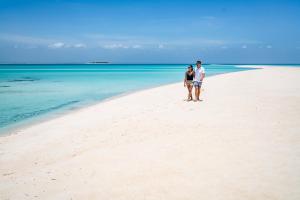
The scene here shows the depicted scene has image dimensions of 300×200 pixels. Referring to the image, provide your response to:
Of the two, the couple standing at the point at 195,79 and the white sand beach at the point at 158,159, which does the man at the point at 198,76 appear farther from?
the white sand beach at the point at 158,159

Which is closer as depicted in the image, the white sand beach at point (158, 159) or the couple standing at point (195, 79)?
the white sand beach at point (158, 159)

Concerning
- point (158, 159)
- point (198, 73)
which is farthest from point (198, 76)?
point (158, 159)

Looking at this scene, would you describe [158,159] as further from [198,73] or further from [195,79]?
[195,79]

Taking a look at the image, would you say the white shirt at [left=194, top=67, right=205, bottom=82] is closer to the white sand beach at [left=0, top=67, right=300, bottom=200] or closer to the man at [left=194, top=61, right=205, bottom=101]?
the man at [left=194, top=61, right=205, bottom=101]

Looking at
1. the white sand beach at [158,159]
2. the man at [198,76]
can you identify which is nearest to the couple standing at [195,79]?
the man at [198,76]

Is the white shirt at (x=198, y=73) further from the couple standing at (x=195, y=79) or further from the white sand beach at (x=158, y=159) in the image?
the white sand beach at (x=158, y=159)

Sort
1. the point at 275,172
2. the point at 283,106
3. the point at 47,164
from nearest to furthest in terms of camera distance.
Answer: the point at 275,172 → the point at 47,164 → the point at 283,106

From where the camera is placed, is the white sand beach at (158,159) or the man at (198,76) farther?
the man at (198,76)

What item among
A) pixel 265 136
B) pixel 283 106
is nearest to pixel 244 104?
pixel 283 106

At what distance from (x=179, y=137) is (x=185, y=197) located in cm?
299

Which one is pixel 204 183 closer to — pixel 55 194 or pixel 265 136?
pixel 55 194

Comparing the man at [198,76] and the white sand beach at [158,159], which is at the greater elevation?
the man at [198,76]

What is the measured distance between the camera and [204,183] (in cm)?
445

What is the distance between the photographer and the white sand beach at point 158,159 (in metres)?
4.30
